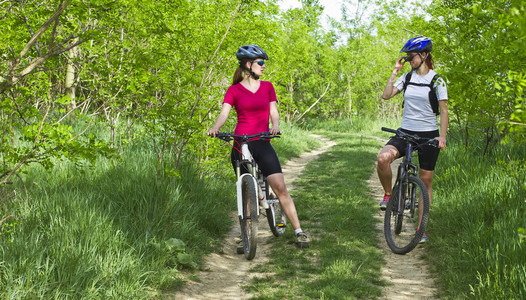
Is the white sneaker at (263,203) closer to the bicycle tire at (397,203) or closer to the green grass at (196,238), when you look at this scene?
the green grass at (196,238)

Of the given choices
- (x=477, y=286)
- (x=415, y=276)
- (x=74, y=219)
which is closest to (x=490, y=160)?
(x=415, y=276)

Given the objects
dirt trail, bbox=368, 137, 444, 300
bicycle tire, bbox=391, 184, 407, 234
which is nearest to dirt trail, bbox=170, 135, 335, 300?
dirt trail, bbox=368, 137, 444, 300

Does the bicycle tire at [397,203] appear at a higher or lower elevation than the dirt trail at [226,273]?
higher

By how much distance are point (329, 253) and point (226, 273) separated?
3.59ft

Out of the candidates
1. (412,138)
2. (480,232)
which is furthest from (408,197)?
(480,232)

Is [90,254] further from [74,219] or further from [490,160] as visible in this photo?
[490,160]

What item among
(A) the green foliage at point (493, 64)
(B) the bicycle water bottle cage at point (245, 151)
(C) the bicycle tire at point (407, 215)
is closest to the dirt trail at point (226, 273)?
(B) the bicycle water bottle cage at point (245, 151)

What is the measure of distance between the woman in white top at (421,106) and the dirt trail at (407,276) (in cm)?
32

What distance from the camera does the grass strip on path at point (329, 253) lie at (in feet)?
12.9

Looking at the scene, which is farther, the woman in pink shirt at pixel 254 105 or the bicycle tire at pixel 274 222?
the bicycle tire at pixel 274 222

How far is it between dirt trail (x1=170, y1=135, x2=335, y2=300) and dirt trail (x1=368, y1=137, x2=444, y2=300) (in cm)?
125

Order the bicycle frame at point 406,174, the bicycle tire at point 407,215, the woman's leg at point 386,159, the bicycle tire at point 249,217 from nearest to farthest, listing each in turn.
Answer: the bicycle tire at point 249,217, the bicycle tire at point 407,215, the bicycle frame at point 406,174, the woman's leg at point 386,159

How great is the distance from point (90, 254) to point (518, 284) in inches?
127

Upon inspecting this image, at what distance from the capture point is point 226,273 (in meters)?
4.55
